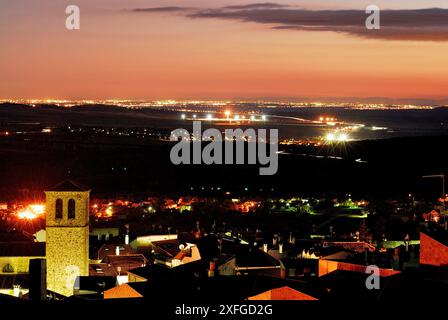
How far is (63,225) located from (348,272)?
7.65 meters

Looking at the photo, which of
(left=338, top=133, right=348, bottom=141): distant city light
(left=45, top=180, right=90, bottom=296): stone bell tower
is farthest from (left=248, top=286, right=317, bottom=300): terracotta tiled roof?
(left=338, top=133, right=348, bottom=141): distant city light

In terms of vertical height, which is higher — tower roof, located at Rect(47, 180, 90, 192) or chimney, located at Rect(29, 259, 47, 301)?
tower roof, located at Rect(47, 180, 90, 192)

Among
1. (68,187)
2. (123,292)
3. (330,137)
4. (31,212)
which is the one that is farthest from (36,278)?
(330,137)

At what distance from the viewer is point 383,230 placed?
33.2m

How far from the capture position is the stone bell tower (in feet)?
69.9

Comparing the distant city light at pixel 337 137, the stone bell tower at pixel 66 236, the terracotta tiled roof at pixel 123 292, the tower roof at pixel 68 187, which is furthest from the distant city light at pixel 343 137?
the terracotta tiled roof at pixel 123 292

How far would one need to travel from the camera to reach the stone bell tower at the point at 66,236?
21297 mm

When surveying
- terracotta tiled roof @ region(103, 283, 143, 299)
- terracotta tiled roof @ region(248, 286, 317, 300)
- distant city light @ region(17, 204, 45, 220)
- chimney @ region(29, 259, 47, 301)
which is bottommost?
distant city light @ region(17, 204, 45, 220)

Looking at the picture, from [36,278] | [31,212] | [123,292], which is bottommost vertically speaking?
[31,212]

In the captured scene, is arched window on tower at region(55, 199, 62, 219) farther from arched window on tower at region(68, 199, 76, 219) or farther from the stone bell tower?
arched window on tower at region(68, 199, 76, 219)

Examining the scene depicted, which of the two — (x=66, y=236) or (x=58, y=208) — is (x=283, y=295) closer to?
(x=66, y=236)

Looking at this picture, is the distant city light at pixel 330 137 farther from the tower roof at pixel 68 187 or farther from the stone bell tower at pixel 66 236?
the stone bell tower at pixel 66 236

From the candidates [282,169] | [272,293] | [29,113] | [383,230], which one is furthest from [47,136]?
[272,293]

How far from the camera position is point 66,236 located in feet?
72.1
